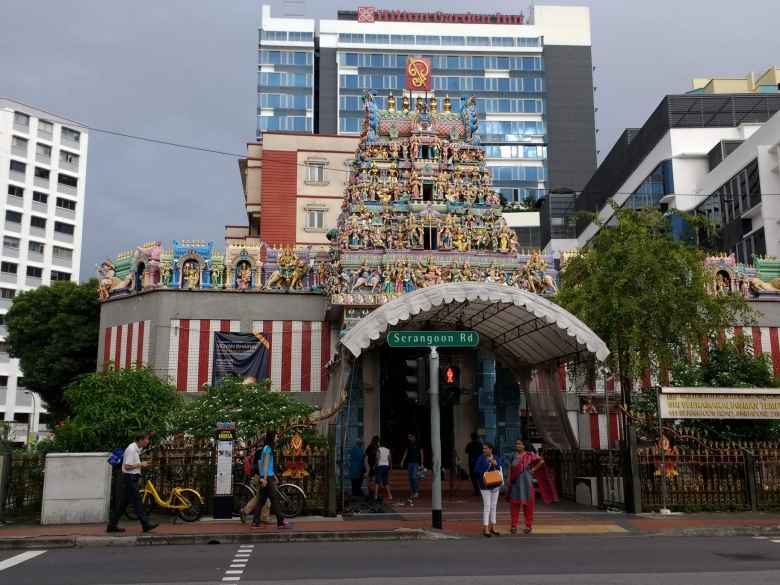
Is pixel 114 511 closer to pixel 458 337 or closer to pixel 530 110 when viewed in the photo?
pixel 458 337

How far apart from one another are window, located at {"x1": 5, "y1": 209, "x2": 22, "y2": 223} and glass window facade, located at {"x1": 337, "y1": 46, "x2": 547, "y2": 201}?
1400 inches

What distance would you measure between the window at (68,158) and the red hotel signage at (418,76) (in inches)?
2344

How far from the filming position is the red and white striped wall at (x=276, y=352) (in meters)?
33.2

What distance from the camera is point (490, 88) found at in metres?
94.0

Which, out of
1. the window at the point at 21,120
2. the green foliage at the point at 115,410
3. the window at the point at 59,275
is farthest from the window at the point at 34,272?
the green foliage at the point at 115,410

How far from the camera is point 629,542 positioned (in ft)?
48.5

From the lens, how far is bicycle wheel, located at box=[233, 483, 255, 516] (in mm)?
18484

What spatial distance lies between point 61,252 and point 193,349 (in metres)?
58.3

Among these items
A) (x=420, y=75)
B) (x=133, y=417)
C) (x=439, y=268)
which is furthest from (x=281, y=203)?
(x=133, y=417)

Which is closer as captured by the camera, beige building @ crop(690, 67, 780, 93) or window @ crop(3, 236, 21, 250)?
beige building @ crop(690, 67, 780, 93)

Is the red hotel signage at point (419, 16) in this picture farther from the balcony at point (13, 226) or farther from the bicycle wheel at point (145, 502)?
the bicycle wheel at point (145, 502)

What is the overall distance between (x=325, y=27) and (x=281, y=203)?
156ft

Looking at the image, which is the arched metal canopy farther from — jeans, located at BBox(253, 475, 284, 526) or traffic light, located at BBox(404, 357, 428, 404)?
jeans, located at BBox(253, 475, 284, 526)

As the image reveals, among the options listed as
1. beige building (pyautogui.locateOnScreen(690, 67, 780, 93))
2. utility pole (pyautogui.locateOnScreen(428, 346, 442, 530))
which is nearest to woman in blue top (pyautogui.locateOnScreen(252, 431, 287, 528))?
utility pole (pyautogui.locateOnScreen(428, 346, 442, 530))
